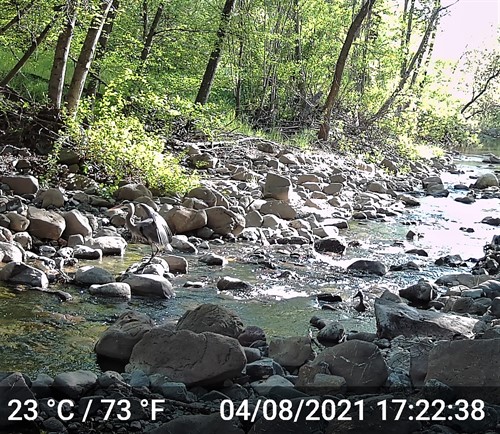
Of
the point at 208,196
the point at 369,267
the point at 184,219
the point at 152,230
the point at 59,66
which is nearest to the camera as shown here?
the point at 152,230

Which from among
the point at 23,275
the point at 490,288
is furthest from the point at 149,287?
the point at 490,288

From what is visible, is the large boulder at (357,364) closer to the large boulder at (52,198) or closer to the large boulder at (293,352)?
the large boulder at (293,352)

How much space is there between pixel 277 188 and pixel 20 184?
412 cm

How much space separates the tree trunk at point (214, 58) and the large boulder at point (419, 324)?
1104 cm

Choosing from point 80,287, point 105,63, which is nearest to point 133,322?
point 80,287

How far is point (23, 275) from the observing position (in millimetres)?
5859

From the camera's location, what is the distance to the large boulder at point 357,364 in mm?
3934

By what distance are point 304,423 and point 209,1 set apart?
15507 mm

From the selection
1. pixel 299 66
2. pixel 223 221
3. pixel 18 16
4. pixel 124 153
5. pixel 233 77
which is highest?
pixel 299 66

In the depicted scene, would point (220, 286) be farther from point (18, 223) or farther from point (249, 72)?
point (249, 72)

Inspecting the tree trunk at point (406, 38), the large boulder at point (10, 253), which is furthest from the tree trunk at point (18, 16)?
the tree trunk at point (406, 38)

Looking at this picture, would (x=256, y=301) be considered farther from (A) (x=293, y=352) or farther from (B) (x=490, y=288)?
(B) (x=490, y=288)

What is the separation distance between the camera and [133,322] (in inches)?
182

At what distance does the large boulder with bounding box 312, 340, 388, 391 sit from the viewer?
3934 mm
